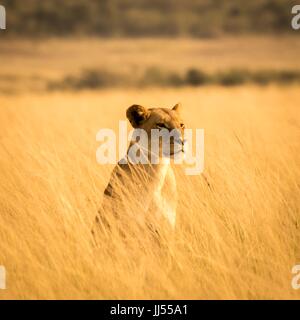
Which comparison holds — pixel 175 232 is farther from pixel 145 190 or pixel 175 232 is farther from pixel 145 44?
pixel 145 44

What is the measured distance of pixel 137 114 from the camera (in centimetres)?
600

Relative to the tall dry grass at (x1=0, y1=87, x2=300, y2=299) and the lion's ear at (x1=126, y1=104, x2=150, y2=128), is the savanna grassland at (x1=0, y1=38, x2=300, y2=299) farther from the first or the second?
the lion's ear at (x1=126, y1=104, x2=150, y2=128)

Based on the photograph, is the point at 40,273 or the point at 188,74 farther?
the point at 188,74

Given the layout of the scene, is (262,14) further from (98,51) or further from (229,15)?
(98,51)

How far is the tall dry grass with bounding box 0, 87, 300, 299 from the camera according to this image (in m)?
5.17

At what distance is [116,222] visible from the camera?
5.61 m

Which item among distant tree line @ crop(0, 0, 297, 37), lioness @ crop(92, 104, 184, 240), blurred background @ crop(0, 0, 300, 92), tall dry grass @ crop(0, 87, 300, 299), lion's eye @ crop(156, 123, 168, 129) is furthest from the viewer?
distant tree line @ crop(0, 0, 297, 37)

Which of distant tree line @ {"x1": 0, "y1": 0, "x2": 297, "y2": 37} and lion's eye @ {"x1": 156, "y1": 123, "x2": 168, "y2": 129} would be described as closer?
lion's eye @ {"x1": 156, "y1": 123, "x2": 168, "y2": 129}
